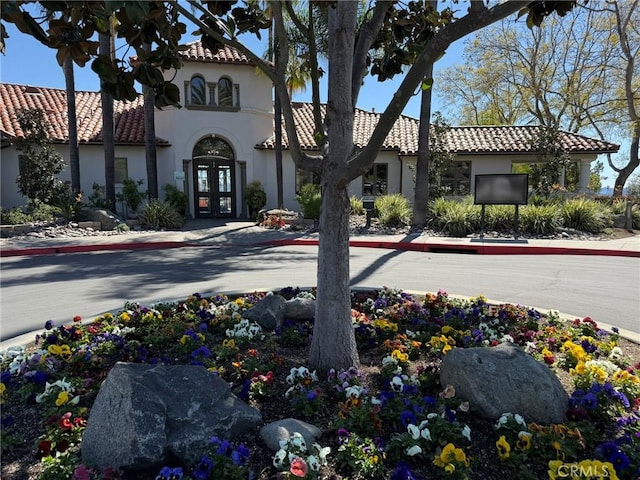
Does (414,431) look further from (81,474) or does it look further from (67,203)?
(67,203)

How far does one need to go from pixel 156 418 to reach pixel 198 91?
65.0 ft

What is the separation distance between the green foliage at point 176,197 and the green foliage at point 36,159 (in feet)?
14.1

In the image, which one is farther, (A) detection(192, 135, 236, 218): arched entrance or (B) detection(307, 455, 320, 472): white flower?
(A) detection(192, 135, 236, 218): arched entrance

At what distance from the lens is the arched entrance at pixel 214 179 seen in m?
21.0

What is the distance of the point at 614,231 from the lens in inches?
625

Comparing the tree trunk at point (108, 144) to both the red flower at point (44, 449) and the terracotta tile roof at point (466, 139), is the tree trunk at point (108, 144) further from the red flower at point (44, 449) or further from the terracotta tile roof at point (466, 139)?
the red flower at point (44, 449)

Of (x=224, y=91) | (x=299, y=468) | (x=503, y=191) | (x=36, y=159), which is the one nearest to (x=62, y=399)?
(x=299, y=468)

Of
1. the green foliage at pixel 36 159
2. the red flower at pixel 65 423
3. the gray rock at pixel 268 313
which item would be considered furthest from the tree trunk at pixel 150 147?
the red flower at pixel 65 423

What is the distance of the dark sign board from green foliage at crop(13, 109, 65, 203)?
14970 mm

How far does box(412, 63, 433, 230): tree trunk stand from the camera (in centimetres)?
1538

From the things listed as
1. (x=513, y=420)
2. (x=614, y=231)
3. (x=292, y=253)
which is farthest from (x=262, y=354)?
(x=614, y=231)

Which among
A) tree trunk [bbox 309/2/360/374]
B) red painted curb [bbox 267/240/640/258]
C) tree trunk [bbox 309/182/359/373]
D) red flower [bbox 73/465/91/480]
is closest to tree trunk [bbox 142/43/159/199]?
red painted curb [bbox 267/240/640/258]

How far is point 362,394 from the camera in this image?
10.4 feet

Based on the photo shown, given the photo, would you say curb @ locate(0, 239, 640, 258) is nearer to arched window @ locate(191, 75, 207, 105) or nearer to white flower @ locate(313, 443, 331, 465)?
arched window @ locate(191, 75, 207, 105)
